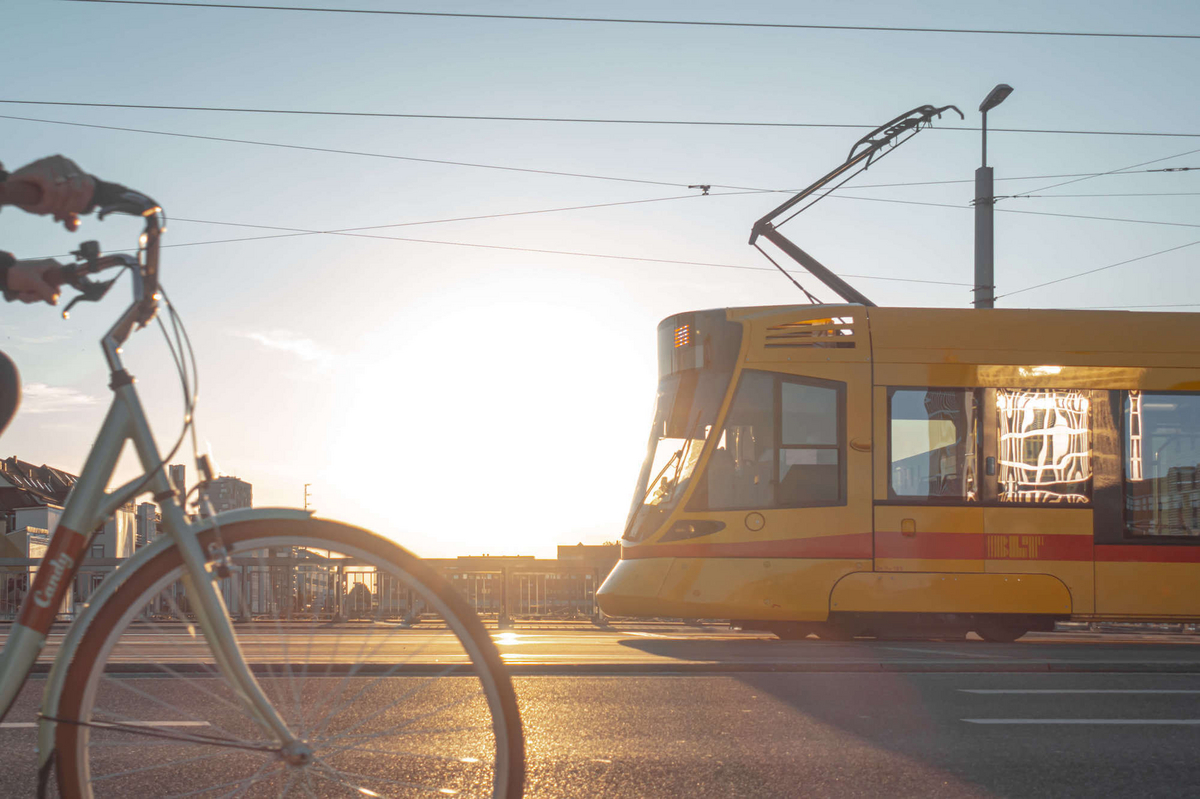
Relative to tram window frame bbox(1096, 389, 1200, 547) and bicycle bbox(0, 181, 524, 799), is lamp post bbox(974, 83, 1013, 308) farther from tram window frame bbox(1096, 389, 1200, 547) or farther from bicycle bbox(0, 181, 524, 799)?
bicycle bbox(0, 181, 524, 799)

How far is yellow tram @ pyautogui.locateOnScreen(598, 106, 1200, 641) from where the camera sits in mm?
10266

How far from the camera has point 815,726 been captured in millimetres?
5027

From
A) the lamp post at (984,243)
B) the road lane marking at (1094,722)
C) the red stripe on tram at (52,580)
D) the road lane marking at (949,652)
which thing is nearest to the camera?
the red stripe on tram at (52,580)

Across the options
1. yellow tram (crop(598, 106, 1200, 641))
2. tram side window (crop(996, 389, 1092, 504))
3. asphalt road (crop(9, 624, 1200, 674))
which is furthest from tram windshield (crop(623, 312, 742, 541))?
tram side window (crop(996, 389, 1092, 504))

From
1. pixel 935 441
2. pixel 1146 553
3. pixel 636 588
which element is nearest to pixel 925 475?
pixel 935 441

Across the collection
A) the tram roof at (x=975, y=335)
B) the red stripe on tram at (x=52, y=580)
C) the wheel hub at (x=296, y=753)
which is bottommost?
the wheel hub at (x=296, y=753)

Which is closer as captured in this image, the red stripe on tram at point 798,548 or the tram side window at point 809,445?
the red stripe on tram at point 798,548

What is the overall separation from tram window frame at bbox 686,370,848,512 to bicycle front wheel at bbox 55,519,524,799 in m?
8.14

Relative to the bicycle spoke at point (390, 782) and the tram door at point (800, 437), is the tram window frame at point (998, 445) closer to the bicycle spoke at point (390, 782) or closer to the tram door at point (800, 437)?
the tram door at point (800, 437)

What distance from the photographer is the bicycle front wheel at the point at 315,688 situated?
214 centimetres

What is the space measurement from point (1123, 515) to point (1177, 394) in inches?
56.1

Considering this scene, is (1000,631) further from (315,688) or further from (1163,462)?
(315,688)

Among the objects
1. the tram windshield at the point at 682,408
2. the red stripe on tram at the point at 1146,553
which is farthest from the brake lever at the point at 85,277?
the red stripe on tram at the point at 1146,553

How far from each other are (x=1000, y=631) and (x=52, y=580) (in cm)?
1050
